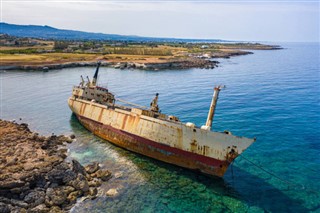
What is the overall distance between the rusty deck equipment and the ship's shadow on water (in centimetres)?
112

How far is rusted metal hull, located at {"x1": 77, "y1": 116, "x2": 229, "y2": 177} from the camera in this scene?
84.2ft

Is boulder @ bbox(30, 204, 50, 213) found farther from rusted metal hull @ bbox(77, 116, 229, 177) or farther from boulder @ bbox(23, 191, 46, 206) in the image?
rusted metal hull @ bbox(77, 116, 229, 177)

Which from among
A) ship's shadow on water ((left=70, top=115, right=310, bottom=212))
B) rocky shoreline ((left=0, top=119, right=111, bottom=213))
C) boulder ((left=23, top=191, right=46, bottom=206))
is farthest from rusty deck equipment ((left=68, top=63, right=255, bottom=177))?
boulder ((left=23, top=191, right=46, bottom=206))

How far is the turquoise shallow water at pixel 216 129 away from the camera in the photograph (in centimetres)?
2175

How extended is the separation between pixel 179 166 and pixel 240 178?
6024 mm

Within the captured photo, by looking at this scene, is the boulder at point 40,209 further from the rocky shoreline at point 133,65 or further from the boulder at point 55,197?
the rocky shoreline at point 133,65

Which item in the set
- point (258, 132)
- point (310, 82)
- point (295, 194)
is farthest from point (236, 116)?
point (310, 82)

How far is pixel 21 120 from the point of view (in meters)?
42.3

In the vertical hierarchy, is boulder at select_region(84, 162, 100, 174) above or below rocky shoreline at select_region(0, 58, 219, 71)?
below

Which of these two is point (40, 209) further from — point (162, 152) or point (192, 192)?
point (162, 152)

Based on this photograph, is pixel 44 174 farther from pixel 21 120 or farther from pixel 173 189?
pixel 21 120

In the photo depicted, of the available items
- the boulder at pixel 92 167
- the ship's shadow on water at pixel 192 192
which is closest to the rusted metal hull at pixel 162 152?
the ship's shadow on water at pixel 192 192

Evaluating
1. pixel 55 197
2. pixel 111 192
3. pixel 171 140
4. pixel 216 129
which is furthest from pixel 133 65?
pixel 55 197

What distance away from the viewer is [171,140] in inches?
1088
